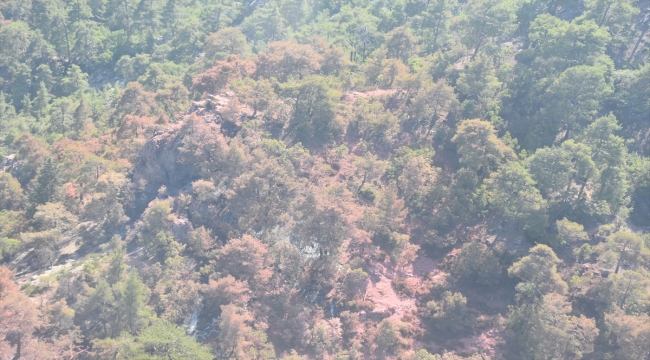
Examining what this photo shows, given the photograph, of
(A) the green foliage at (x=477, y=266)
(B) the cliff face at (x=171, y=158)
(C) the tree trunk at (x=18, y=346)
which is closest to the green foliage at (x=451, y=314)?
(A) the green foliage at (x=477, y=266)

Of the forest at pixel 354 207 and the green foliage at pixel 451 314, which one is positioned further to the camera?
the green foliage at pixel 451 314

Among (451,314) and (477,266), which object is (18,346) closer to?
(451,314)

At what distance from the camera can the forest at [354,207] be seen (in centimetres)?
3672

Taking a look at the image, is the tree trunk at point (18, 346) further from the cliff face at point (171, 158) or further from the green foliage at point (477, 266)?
the green foliage at point (477, 266)

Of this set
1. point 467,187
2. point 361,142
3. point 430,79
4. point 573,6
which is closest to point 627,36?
point 573,6

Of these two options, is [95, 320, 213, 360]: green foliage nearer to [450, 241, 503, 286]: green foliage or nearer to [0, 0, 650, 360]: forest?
[0, 0, 650, 360]: forest

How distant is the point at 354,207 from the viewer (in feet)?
136

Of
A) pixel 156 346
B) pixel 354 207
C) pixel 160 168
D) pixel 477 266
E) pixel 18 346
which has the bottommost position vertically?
pixel 18 346

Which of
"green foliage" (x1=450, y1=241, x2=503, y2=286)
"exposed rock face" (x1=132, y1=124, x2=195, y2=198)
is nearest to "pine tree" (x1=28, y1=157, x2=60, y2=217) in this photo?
"exposed rock face" (x1=132, y1=124, x2=195, y2=198)

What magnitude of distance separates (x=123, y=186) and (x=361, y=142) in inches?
966

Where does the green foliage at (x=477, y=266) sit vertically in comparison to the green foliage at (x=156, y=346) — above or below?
above

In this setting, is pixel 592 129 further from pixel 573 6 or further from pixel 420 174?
pixel 573 6

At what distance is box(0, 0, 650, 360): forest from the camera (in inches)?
1446

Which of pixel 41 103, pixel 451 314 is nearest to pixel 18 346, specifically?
pixel 451 314
